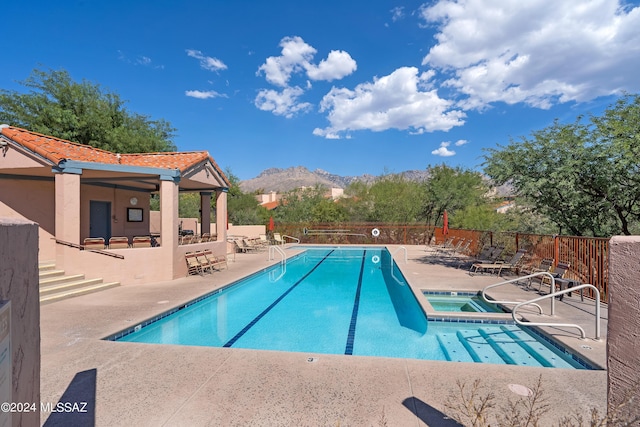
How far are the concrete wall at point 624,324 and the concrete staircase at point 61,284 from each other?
30.7 feet

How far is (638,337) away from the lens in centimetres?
202

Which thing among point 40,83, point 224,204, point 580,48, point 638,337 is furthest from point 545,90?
point 40,83

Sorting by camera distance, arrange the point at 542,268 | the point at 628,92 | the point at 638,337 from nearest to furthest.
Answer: the point at 638,337 → the point at 542,268 → the point at 628,92

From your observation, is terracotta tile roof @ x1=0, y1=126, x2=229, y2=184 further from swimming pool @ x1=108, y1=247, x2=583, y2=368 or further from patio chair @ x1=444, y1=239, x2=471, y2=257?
patio chair @ x1=444, y1=239, x2=471, y2=257

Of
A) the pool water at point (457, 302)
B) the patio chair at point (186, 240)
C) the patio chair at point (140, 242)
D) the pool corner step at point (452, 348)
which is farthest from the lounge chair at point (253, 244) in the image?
the pool corner step at point (452, 348)

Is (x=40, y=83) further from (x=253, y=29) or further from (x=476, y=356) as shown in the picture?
(x=476, y=356)

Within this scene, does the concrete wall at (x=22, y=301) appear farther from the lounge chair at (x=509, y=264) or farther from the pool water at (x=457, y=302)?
the lounge chair at (x=509, y=264)

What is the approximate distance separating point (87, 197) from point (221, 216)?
4761mm

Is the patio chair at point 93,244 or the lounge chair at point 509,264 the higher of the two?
the patio chair at point 93,244

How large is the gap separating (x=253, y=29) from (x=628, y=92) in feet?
64.6

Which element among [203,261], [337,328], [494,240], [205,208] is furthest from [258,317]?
[494,240]

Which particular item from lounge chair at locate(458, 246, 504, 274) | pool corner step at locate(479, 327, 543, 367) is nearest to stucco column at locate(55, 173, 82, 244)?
pool corner step at locate(479, 327, 543, 367)

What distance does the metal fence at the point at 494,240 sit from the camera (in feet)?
24.9

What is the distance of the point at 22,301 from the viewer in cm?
162
